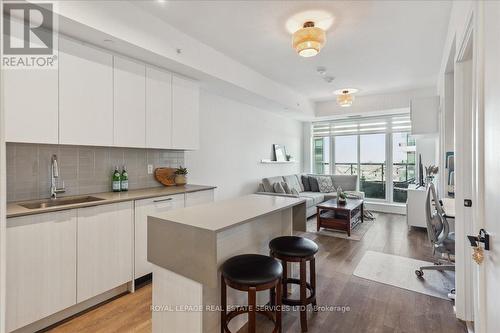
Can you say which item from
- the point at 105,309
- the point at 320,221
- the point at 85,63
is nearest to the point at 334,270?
the point at 320,221

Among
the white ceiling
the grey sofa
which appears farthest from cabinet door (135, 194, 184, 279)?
the grey sofa

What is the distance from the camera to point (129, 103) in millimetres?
2723

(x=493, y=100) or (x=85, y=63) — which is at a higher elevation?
(x=85, y=63)

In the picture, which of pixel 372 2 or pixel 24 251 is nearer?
pixel 24 251

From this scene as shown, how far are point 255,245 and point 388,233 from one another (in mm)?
3432

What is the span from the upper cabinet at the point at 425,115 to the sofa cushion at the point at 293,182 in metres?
2.69

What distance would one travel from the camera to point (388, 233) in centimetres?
453

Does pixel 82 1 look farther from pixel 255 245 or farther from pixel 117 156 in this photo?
pixel 255 245

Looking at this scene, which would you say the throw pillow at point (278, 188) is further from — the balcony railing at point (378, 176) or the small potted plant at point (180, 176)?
the balcony railing at point (378, 176)

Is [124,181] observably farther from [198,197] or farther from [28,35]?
[28,35]

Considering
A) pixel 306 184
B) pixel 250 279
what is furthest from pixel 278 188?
pixel 250 279

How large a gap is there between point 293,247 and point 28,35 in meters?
2.72

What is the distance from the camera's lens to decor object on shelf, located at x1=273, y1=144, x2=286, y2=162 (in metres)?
6.02

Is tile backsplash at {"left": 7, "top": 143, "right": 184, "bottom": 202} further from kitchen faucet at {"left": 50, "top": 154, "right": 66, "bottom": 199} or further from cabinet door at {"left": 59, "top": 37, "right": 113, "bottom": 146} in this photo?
cabinet door at {"left": 59, "top": 37, "right": 113, "bottom": 146}
